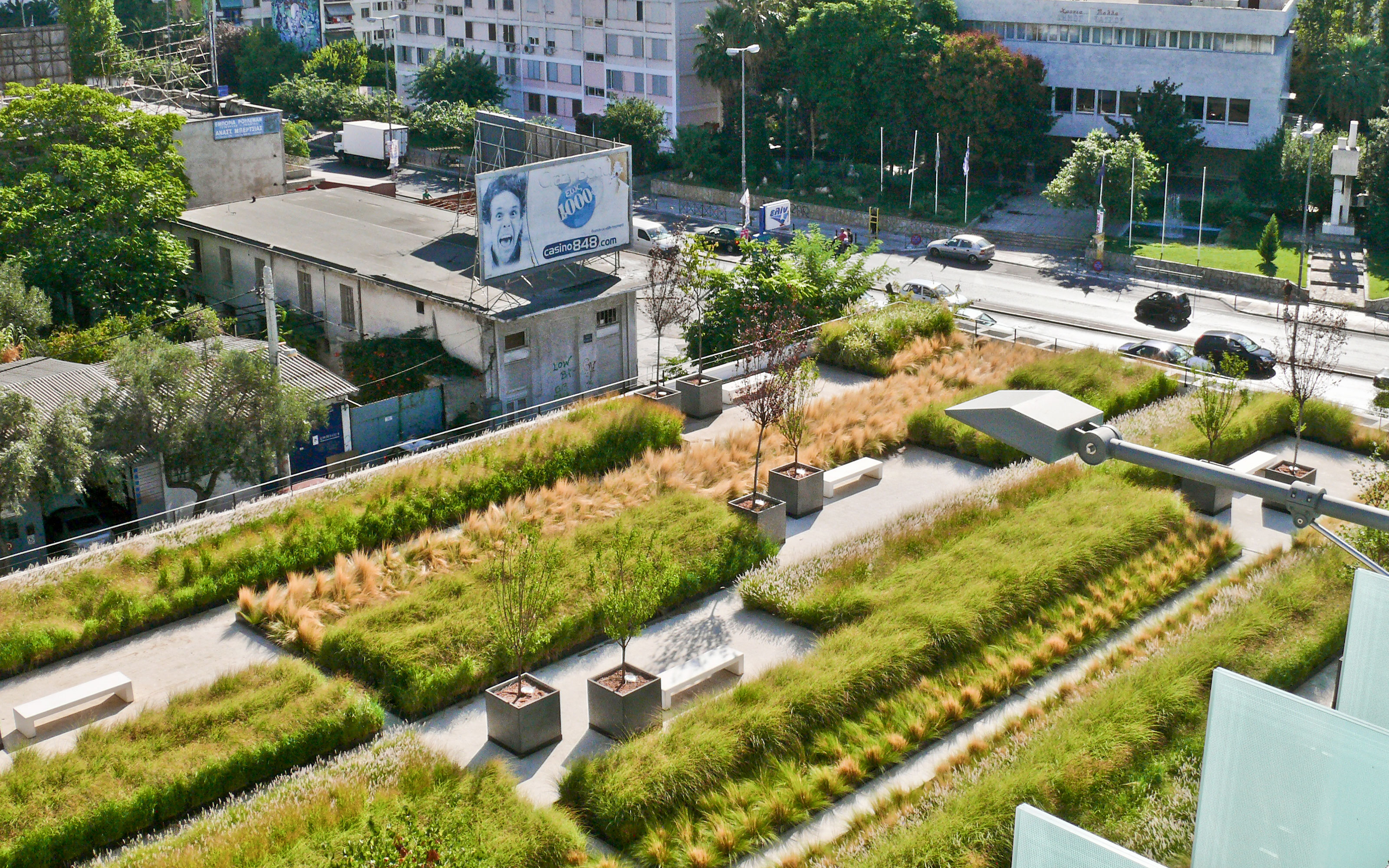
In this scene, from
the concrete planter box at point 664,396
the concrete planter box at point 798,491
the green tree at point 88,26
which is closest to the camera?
the concrete planter box at point 798,491

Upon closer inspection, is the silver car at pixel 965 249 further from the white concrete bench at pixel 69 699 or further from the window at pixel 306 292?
the white concrete bench at pixel 69 699

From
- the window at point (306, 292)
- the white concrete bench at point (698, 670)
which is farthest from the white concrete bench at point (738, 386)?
the window at point (306, 292)

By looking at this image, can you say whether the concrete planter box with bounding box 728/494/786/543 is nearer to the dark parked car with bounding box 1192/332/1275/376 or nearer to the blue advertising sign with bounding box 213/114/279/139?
the dark parked car with bounding box 1192/332/1275/376

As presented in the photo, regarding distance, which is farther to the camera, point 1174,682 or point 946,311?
point 946,311

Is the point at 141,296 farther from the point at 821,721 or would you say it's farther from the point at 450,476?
the point at 821,721

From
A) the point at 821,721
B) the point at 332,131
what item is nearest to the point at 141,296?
the point at 821,721

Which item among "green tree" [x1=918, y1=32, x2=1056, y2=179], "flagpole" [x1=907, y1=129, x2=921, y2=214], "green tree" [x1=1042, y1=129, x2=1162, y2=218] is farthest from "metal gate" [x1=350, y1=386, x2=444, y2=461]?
"green tree" [x1=918, y1=32, x2=1056, y2=179]
